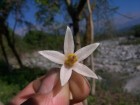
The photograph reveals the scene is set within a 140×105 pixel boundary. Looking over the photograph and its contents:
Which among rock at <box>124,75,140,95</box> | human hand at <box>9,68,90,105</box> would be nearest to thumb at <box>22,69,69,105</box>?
human hand at <box>9,68,90,105</box>

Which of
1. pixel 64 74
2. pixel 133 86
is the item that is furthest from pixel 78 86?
pixel 133 86

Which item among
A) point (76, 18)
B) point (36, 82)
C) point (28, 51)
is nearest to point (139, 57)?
point (28, 51)

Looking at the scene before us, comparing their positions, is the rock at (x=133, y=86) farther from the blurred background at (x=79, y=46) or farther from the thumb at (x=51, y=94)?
the thumb at (x=51, y=94)

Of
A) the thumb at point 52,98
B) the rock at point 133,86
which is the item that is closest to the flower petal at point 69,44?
the thumb at point 52,98

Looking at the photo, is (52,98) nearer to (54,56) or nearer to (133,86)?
(54,56)

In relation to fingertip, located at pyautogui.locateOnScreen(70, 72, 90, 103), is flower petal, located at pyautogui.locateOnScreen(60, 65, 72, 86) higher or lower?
higher

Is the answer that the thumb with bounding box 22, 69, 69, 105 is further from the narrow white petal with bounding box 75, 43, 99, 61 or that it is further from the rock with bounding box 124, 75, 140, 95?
the rock with bounding box 124, 75, 140, 95
